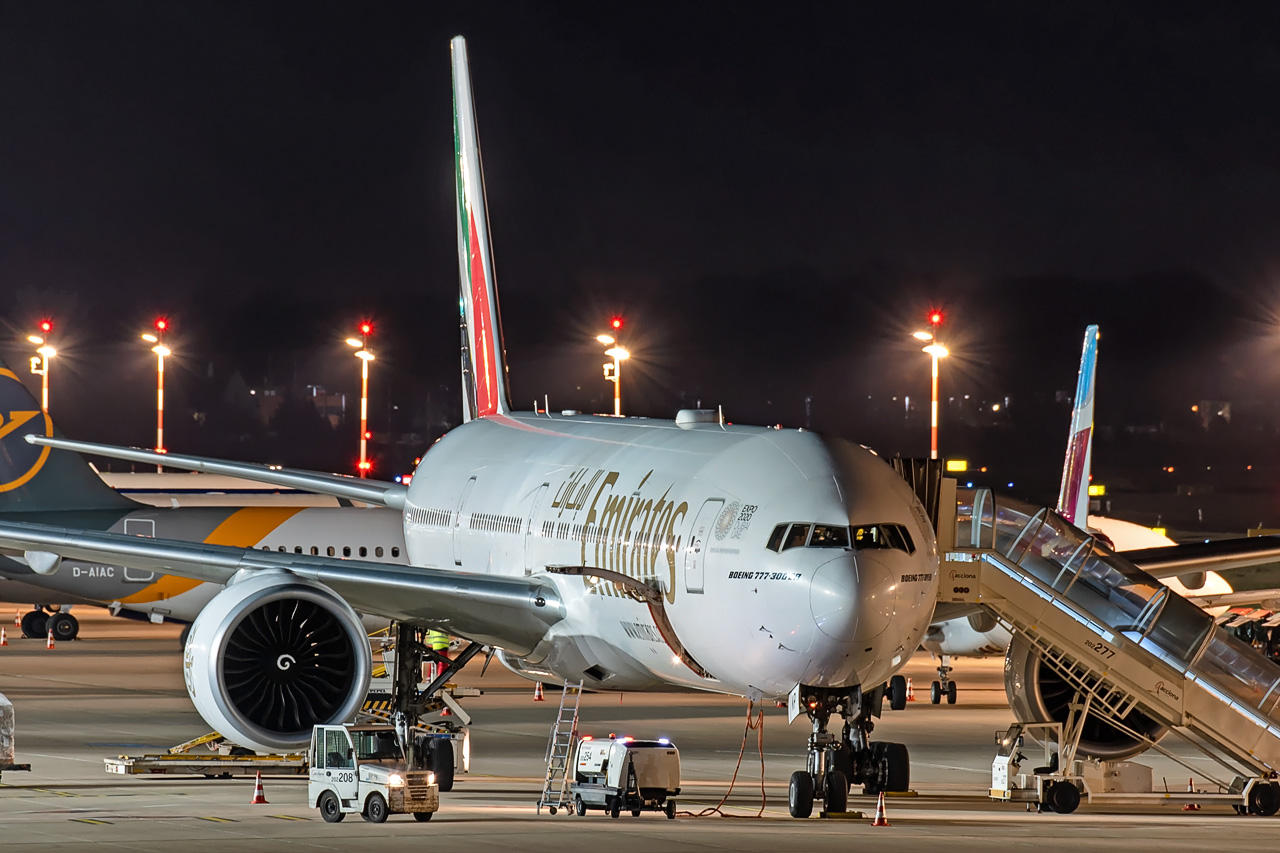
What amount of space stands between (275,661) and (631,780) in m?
4.01

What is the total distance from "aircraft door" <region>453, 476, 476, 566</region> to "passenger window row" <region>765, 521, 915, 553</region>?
34.8ft

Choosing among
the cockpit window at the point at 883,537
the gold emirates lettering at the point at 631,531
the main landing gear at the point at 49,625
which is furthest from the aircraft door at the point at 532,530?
the main landing gear at the point at 49,625

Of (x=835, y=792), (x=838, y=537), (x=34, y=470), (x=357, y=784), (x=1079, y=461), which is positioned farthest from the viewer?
(x=34, y=470)

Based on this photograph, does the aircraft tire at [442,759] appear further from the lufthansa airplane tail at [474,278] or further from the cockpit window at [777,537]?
the lufthansa airplane tail at [474,278]

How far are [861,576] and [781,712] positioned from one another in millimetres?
17824

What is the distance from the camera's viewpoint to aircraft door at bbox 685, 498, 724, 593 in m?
18.3

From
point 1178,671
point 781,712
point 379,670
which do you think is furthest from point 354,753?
point 781,712

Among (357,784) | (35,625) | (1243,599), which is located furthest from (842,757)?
(35,625)

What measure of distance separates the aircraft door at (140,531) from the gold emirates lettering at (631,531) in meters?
24.5

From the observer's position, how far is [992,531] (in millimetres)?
22109

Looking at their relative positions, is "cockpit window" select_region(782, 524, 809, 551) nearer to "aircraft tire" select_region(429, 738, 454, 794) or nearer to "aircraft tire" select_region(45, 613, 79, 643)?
"aircraft tire" select_region(429, 738, 454, 794)

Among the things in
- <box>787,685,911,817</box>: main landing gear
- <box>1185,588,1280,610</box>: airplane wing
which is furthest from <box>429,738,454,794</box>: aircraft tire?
<box>1185,588,1280,610</box>: airplane wing

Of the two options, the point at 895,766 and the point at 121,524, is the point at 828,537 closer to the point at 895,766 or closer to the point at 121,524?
the point at 895,766

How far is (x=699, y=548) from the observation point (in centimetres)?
1841
